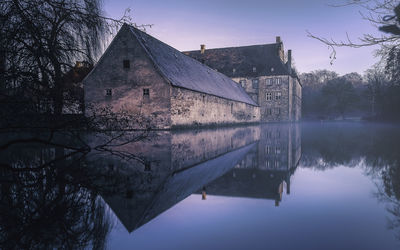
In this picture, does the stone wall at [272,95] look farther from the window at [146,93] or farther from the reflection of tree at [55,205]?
the reflection of tree at [55,205]

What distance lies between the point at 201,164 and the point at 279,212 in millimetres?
3148

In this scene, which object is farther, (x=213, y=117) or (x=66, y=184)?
(x=213, y=117)

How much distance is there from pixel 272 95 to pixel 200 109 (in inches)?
1115

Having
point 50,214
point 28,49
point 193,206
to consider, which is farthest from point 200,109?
point 50,214

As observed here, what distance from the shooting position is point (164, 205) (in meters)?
3.20

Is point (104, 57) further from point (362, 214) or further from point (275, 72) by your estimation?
point (275, 72)

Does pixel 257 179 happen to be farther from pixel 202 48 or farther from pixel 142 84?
pixel 202 48

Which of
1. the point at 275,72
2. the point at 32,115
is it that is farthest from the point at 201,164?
the point at 275,72

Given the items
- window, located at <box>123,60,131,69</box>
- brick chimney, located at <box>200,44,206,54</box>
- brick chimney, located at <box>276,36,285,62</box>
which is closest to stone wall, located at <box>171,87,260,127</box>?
window, located at <box>123,60,131,69</box>

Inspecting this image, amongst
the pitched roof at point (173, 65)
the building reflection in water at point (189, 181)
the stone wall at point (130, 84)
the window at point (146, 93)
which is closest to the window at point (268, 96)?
the pitched roof at point (173, 65)

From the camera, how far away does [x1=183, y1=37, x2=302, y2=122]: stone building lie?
148ft

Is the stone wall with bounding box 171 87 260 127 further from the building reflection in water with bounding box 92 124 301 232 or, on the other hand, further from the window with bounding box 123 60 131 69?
the building reflection in water with bounding box 92 124 301 232

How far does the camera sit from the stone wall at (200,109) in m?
18.1

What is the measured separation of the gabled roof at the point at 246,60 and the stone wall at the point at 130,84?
32366 millimetres
